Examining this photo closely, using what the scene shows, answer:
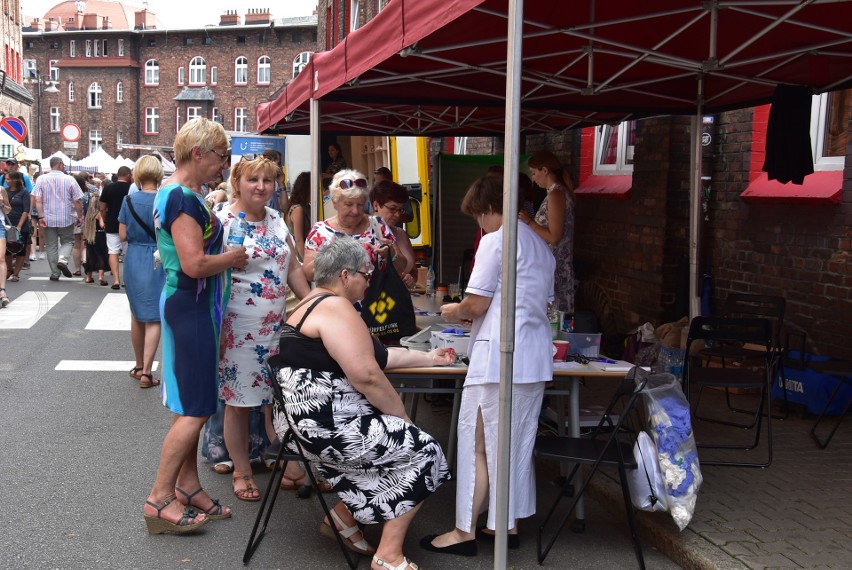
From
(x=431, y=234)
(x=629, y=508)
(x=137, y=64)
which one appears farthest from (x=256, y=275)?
(x=137, y=64)

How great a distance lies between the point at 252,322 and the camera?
5176mm

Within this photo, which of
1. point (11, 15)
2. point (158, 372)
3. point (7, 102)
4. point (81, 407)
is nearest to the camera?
point (81, 407)

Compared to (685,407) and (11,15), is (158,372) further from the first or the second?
(11,15)

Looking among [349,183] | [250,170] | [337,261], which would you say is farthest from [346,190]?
[337,261]

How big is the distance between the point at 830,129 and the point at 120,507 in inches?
241

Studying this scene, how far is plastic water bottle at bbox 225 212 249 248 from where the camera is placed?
202 inches

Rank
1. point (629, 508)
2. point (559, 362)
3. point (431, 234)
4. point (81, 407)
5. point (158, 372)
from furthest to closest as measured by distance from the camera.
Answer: point (431, 234) → point (158, 372) → point (81, 407) → point (559, 362) → point (629, 508)

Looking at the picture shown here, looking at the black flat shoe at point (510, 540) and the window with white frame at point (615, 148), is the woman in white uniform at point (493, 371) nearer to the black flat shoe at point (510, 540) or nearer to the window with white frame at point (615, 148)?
the black flat shoe at point (510, 540)

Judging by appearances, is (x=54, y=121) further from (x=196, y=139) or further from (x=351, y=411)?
(x=351, y=411)

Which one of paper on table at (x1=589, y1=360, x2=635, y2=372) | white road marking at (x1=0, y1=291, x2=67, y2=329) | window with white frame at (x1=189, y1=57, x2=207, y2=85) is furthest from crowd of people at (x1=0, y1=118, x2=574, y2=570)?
window with white frame at (x1=189, y1=57, x2=207, y2=85)

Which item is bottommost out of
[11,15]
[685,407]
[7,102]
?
[685,407]

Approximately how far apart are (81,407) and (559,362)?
14.1 feet

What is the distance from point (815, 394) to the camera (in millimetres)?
7055

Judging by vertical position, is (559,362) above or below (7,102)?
below
